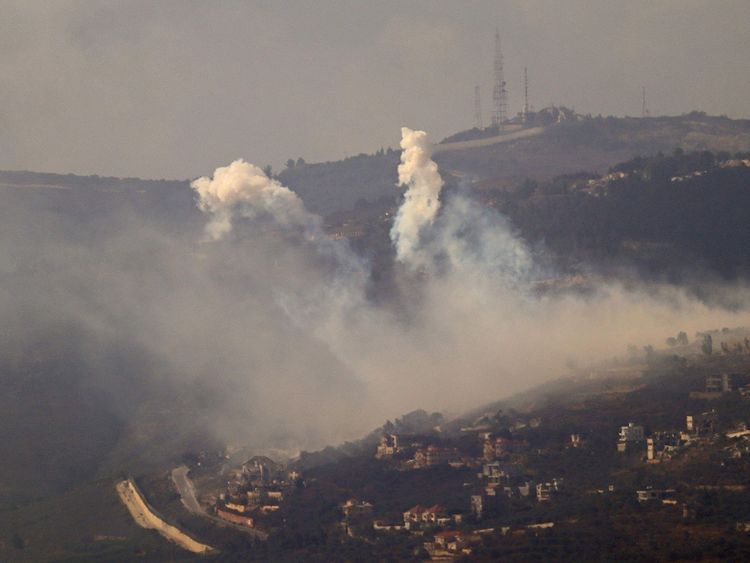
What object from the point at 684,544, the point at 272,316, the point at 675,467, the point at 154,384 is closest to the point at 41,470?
the point at 154,384

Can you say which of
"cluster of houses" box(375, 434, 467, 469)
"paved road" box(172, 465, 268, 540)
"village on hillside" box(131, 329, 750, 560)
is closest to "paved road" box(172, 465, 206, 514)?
"paved road" box(172, 465, 268, 540)

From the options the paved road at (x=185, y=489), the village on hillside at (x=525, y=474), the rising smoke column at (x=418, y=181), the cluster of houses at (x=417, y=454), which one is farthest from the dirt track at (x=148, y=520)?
the rising smoke column at (x=418, y=181)

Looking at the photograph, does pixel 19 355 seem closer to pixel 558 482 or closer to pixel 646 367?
pixel 646 367

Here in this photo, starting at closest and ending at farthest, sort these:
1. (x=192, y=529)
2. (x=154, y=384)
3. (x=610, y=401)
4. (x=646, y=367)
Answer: (x=192, y=529) → (x=610, y=401) → (x=646, y=367) → (x=154, y=384)

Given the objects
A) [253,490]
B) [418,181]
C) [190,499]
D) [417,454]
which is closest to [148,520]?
[190,499]

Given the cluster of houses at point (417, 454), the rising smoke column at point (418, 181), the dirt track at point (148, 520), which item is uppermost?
the rising smoke column at point (418, 181)

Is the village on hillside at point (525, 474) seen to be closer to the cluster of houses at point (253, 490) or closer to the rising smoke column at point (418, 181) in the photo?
the cluster of houses at point (253, 490)

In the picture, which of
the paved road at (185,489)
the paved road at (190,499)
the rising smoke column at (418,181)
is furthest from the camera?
the rising smoke column at (418,181)

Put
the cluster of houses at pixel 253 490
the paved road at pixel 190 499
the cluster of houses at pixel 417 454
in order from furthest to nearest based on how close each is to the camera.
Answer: the cluster of houses at pixel 417 454
the cluster of houses at pixel 253 490
the paved road at pixel 190 499

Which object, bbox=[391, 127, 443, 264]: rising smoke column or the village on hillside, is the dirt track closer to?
the village on hillside
